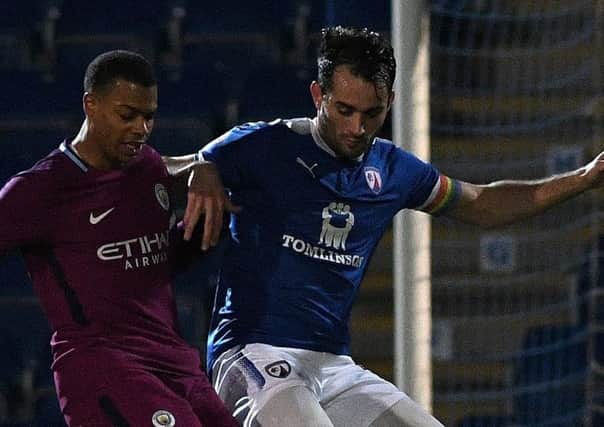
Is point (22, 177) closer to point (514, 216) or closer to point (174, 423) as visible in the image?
point (174, 423)

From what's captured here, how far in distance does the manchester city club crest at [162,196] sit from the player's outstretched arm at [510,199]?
748mm

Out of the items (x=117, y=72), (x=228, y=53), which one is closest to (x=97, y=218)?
(x=117, y=72)

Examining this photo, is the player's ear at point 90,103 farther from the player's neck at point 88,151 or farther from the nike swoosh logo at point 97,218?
the nike swoosh logo at point 97,218

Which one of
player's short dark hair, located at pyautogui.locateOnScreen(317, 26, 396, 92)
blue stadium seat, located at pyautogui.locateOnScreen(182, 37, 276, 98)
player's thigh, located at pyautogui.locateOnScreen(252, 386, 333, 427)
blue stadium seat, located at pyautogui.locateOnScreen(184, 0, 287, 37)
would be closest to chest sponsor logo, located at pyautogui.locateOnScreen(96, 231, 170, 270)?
player's thigh, located at pyautogui.locateOnScreen(252, 386, 333, 427)

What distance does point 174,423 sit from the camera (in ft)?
8.79

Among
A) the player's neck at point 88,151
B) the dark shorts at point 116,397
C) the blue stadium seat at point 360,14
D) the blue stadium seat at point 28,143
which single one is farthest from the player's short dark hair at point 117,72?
the blue stadium seat at point 28,143

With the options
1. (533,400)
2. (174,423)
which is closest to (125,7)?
(533,400)

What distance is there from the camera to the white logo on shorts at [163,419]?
2.67 m

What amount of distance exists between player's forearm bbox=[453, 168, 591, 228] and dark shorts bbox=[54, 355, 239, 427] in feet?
3.14

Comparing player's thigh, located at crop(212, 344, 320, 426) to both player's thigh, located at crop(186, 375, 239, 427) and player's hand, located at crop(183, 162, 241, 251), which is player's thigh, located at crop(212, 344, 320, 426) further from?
player's hand, located at crop(183, 162, 241, 251)

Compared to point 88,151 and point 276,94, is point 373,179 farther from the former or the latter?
point 276,94

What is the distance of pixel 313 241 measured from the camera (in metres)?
2.98

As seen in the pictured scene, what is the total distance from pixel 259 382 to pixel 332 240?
392mm

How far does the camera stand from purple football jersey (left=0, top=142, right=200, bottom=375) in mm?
2758
